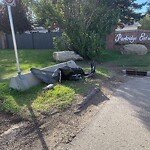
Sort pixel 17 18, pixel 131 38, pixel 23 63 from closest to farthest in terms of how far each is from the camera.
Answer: pixel 23 63, pixel 131 38, pixel 17 18

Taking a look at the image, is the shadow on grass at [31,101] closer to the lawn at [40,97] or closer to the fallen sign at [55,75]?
the lawn at [40,97]

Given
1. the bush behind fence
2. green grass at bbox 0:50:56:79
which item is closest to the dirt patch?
green grass at bbox 0:50:56:79

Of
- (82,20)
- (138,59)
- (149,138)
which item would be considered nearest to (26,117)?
(149,138)

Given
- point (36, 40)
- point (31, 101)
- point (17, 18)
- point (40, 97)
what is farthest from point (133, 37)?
point (31, 101)

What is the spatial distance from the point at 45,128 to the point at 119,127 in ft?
4.35

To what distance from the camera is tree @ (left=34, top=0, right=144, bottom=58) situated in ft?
38.3

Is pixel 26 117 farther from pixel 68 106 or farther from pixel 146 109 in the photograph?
pixel 146 109

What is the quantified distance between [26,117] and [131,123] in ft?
6.64

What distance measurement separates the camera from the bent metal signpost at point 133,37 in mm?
15352

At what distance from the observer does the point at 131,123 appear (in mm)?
4195

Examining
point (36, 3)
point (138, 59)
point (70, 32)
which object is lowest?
point (138, 59)

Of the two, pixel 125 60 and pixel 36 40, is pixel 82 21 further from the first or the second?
pixel 36 40

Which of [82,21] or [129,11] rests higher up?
[129,11]

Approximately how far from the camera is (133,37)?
15484mm
